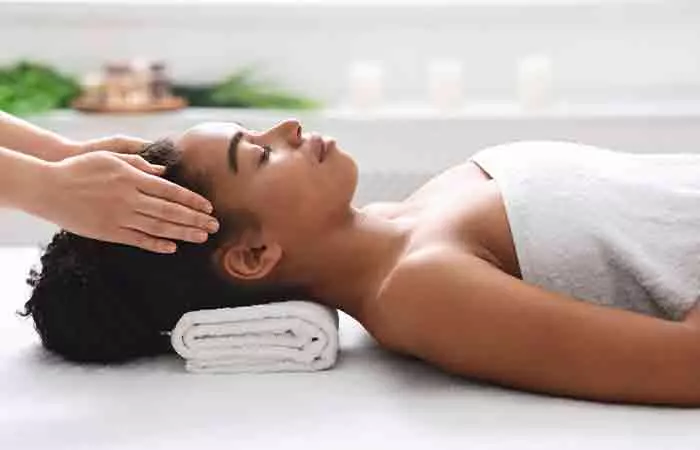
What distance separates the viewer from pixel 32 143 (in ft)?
6.04

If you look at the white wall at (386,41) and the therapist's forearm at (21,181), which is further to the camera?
the white wall at (386,41)

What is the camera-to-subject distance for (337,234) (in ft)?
5.56

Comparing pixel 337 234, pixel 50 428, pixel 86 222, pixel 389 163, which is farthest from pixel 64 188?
pixel 389 163

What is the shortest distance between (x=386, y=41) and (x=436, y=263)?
1.51m

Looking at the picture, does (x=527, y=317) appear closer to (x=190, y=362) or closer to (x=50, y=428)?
(x=190, y=362)

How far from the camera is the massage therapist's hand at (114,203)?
1485 millimetres

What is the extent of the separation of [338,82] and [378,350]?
4.55 feet

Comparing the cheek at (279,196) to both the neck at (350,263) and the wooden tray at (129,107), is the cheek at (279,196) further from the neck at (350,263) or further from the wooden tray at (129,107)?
the wooden tray at (129,107)

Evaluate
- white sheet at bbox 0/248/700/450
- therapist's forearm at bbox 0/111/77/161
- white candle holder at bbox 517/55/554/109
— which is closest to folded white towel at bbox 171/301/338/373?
white sheet at bbox 0/248/700/450

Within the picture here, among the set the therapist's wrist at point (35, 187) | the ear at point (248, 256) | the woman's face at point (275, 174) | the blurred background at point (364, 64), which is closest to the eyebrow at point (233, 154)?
the woman's face at point (275, 174)

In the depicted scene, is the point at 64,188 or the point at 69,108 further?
the point at 69,108

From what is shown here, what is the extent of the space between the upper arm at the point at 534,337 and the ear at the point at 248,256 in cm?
19

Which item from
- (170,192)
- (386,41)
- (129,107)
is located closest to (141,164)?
(170,192)

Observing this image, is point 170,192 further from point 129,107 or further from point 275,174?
point 129,107
